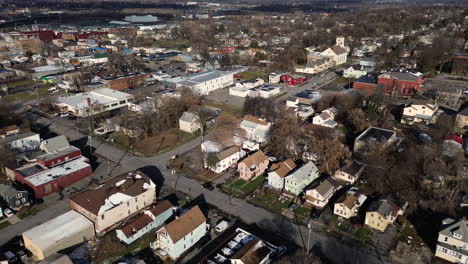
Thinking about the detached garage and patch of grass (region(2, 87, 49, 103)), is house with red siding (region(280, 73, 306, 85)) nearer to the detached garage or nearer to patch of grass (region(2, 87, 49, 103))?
patch of grass (region(2, 87, 49, 103))

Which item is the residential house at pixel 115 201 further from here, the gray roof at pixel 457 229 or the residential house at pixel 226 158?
the gray roof at pixel 457 229

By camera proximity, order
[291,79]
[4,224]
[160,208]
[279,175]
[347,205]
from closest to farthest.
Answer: [347,205] → [160,208] → [4,224] → [279,175] → [291,79]

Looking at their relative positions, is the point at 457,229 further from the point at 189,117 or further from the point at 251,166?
the point at 189,117

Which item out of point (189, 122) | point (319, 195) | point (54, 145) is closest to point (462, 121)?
point (319, 195)

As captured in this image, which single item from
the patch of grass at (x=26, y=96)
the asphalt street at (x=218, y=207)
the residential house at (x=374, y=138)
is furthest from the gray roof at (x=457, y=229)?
the patch of grass at (x=26, y=96)

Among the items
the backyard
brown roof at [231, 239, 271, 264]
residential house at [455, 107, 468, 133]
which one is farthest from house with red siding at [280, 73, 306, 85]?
brown roof at [231, 239, 271, 264]
